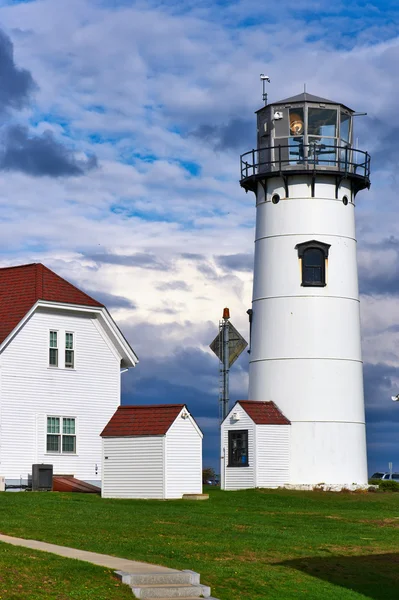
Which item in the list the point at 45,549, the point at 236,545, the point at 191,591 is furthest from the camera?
the point at 236,545

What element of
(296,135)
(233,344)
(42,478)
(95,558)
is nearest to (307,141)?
(296,135)

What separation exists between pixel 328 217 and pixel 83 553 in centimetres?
2718

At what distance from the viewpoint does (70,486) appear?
38969 mm

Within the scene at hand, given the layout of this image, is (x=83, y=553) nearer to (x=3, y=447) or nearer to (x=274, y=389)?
(x=3, y=447)

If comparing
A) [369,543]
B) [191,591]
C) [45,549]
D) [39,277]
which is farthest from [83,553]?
[39,277]

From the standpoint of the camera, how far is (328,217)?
45406 millimetres

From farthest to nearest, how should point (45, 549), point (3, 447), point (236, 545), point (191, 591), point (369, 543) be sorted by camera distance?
point (3, 447) < point (369, 543) < point (236, 545) < point (45, 549) < point (191, 591)

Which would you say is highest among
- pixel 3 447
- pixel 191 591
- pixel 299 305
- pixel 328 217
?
pixel 328 217

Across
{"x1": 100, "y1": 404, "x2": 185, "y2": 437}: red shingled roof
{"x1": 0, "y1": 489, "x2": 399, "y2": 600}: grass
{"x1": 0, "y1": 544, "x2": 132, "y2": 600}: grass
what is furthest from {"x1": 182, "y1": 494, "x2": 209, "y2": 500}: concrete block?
{"x1": 0, "y1": 544, "x2": 132, "y2": 600}: grass

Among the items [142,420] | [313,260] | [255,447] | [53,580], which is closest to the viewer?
[53,580]

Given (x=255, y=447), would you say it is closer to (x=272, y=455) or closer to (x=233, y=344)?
(x=272, y=455)

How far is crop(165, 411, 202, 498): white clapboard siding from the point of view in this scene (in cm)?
3784

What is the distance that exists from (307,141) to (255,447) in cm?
1277

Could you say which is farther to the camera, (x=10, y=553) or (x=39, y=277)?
(x=39, y=277)
